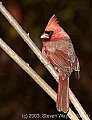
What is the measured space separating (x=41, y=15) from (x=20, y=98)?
89 centimetres

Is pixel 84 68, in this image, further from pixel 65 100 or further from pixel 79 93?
pixel 65 100

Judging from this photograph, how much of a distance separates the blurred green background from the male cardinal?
1.17 m

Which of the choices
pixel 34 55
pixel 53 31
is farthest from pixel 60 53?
pixel 34 55

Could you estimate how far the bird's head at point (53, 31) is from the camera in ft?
6.00

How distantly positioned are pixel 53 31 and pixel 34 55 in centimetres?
176

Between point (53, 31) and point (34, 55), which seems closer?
point (53, 31)

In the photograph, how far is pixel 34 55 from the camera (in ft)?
11.8

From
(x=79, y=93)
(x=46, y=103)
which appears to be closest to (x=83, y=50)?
(x=79, y=93)

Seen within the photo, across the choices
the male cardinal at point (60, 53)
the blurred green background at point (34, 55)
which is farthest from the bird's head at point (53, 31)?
the blurred green background at point (34, 55)

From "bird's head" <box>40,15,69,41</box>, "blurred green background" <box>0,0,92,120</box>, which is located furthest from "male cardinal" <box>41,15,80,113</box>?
"blurred green background" <box>0,0,92,120</box>

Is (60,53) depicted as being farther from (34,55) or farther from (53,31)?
(34,55)

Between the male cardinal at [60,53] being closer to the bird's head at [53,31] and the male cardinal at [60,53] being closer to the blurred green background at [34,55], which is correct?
the bird's head at [53,31]

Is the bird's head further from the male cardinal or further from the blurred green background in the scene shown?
the blurred green background

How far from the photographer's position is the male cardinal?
A: 1745 millimetres
